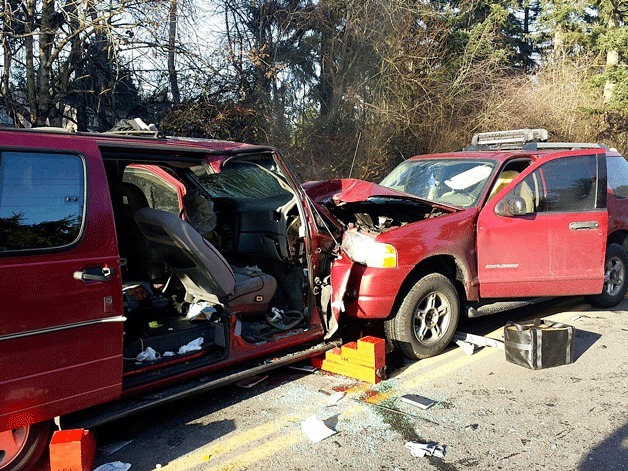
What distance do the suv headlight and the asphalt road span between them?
39.5 inches

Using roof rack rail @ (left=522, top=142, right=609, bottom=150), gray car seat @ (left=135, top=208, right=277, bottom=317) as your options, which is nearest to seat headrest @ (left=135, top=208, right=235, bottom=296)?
gray car seat @ (left=135, top=208, right=277, bottom=317)

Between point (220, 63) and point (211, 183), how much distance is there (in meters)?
7.66

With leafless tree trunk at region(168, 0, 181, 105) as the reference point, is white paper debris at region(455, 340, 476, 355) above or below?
below

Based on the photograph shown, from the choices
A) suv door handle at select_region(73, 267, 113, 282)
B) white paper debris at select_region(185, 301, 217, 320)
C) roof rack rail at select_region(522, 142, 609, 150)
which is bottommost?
white paper debris at select_region(185, 301, 217, 320)

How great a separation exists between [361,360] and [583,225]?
2987mm

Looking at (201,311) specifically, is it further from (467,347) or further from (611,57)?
(611,57)

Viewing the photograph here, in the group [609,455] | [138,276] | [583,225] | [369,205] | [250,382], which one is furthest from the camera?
[583,225]

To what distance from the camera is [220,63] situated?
12.3m

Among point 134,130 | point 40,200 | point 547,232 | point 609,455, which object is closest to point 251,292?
point 134,130

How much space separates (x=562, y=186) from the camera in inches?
231

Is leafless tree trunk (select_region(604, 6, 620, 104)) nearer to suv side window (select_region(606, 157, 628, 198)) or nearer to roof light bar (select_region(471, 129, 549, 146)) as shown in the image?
suv side window (select_region(606, 157, 628, 198))

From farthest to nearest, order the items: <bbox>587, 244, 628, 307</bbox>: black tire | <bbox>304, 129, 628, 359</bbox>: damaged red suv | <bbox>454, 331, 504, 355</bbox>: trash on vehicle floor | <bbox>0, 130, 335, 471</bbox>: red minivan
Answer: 1. <bbox>587, 244, 628, 307</bbox>: black tire
2. <bbox>454, 331, 504, 355</bbox>: trash on vehicle floor
3. <bbox>304, 129, 628, 359</bbox>: damaged red suv
4. <bbox>0, 130, 335, 471</bbox>: red minivan

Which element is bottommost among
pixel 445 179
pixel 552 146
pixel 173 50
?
pixel 445 179

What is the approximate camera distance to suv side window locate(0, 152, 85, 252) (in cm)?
290
